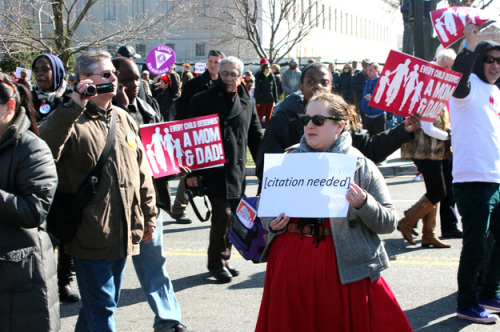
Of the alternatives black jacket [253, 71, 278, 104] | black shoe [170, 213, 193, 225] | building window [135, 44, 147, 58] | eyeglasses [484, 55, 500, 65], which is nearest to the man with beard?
eyeglasses [484, 55, 500, 65]

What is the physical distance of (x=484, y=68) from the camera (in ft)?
15.1

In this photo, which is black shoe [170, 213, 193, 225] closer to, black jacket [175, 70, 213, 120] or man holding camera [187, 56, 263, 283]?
black jacket [175, 70, 213, 120]

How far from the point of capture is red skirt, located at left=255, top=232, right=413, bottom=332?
3.14 meters

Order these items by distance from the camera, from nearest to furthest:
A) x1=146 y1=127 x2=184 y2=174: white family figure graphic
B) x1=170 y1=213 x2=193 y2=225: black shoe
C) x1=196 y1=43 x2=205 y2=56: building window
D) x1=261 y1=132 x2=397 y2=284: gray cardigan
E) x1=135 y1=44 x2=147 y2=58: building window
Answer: x1=261 y1=132 x2=397 y2=284: gray cardigan
x1=146 y1=127 x2=184 y2=174: white family figure graphic
x1=170 y1=213 x2=193 y2=225: black shoe
x1=135 y1=44 x2=147 y2=58: building window
x1=196 y1=43 x2=205 y2=56: building window

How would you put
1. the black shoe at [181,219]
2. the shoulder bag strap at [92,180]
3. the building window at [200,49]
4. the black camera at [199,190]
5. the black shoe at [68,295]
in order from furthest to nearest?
1. the building window at [200,49]
2. the black shoe at [181,219]
3. the black camera at [199,190]
4. the black shoe at [68,295]
5. the shoulder bag strap at [92,180]

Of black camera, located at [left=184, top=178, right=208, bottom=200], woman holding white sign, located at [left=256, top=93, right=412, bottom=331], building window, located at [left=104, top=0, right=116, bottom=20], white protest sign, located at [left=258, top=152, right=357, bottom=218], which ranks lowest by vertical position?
black camera, located at [left=184, top=178, right=208, bottom=200]

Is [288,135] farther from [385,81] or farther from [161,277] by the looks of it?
[161,277]

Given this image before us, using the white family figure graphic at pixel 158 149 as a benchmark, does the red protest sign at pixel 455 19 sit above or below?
above

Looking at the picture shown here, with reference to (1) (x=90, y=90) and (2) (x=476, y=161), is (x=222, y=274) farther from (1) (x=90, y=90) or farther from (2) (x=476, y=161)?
(1) (x=90, y=90)

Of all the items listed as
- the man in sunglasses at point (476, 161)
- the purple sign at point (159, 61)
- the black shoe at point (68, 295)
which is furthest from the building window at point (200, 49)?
the man in sunglasses at point (476, 161)

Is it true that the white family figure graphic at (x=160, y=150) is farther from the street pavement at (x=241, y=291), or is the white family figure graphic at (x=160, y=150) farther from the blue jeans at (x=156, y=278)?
the street pavement at (x=241, y=291)

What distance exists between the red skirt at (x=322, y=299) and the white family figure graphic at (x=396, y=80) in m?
1.29

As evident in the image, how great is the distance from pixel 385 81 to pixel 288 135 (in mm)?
800

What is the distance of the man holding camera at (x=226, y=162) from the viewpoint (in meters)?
5.84
